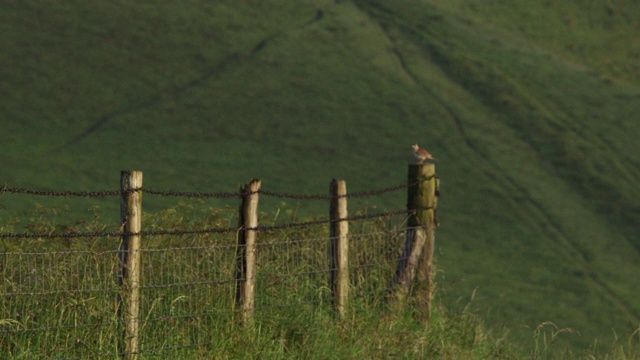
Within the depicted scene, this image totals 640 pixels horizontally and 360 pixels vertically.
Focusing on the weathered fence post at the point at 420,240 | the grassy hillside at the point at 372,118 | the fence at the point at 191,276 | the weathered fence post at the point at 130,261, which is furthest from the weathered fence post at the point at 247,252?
the grassy hillside at the point at 372,118

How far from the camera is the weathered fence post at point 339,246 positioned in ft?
32.9

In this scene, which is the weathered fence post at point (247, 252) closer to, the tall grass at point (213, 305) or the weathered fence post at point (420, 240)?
the tall grass at point (213, 305)

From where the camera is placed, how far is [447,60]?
37688mm

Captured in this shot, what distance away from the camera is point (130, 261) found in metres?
8.11

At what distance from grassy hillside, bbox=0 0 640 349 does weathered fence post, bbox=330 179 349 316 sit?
9418mm

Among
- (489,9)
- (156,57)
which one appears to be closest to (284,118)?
(156,57)

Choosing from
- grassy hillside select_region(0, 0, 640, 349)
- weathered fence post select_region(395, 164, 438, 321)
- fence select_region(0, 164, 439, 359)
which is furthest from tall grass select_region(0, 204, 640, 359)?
grassy hillside select_region(0, 0, 640, 349)

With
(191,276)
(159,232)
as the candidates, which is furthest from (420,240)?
(159,232)

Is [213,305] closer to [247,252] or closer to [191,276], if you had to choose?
[191,276]

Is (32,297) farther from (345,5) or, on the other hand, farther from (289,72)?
(345,5)

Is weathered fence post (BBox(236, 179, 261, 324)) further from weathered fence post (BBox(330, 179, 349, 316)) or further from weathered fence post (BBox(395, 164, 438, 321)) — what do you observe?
weathered fence post (BBox(395, 164, 438, 321))

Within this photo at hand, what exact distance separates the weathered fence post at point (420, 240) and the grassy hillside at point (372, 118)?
8.22 meters

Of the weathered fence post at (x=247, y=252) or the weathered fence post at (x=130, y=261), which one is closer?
the weathered fence post at (x=130, y=261)

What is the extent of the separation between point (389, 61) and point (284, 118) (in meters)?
6.72
